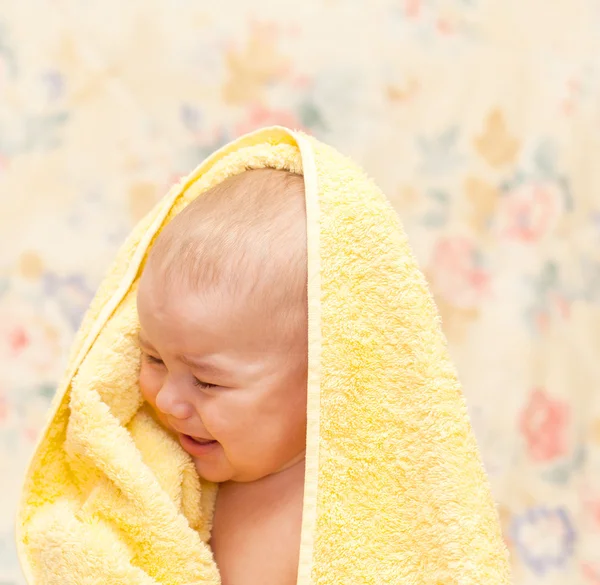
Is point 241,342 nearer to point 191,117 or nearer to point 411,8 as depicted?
point 191,117

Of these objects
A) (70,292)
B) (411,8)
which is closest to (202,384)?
(70,292)

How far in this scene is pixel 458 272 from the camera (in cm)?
156

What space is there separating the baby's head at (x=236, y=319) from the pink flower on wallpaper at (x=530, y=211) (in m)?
0.71

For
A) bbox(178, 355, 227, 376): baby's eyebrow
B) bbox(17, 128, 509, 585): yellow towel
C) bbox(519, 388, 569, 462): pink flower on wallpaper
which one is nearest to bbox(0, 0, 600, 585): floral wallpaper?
bbox(519, 388, 569, 462): pink flower on wallpaper

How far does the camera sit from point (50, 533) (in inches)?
37.7

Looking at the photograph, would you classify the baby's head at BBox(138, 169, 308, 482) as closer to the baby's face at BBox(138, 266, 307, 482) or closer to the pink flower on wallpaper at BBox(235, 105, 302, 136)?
the baby's face at BBox(138, 266, 307, 482)

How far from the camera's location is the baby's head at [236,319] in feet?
2.91

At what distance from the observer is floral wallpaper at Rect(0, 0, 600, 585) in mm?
1522

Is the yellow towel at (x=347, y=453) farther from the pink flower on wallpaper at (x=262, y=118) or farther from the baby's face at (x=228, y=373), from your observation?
the pink flower on wallpaper at (x=262, y=118)

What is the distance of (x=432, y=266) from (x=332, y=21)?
44 cm

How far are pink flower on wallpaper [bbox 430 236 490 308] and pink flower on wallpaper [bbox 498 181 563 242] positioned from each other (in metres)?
0.07

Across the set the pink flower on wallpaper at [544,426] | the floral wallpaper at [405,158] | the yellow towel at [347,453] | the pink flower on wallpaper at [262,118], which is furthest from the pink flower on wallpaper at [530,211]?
the yellow towel at [347,453]

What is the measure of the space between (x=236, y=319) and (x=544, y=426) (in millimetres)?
806

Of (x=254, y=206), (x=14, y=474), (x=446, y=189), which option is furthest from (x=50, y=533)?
(x=446, y=189)
